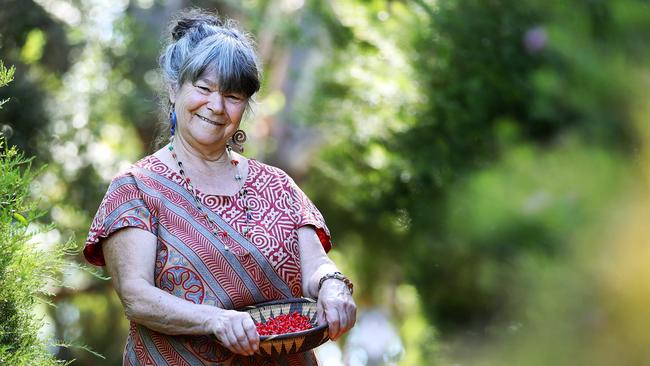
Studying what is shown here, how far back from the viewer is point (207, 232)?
3.65m

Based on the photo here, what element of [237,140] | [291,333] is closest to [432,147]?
[237,140]

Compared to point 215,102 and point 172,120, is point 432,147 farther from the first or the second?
point 215,102

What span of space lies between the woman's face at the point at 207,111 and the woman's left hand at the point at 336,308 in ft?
2.01

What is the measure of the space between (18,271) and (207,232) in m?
0.59

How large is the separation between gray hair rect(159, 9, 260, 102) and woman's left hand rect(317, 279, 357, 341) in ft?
2.33

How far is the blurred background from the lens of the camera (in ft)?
8.61

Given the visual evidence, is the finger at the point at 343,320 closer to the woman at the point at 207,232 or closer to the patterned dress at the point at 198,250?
the woman at the point at 207,232

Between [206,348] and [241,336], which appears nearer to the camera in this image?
[241,336]

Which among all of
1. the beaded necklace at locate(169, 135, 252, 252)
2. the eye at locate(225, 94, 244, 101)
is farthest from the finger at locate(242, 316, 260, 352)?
the eye at locate(225, 94, 244, 101)

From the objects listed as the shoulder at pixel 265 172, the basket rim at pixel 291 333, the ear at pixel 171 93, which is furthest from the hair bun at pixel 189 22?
the basket rim at pixel 291 333

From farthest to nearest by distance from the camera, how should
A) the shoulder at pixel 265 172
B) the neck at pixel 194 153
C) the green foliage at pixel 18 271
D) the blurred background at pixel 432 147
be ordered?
1. the shoulder at pixel 265 172
2. the neck at pixel 194 153
3. the green foliage at pixel 18 271
4. the blurred background at pixel 432 147

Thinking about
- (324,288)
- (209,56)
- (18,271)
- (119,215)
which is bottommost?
(18,271)

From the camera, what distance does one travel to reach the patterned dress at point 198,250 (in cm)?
357

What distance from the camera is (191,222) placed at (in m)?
3.65
